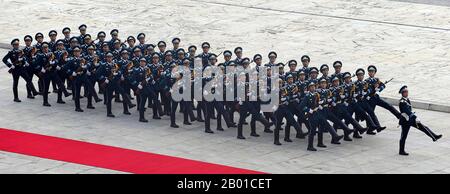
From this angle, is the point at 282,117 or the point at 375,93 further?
the point at 375,93

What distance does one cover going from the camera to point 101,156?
29797 mm

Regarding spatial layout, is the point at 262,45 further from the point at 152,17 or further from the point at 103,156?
the point at 103,156

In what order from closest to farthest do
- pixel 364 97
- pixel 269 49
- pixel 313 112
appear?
1. pixel 313 112
2. pixel 364 97
3. pixel 269 49

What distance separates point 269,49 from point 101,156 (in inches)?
419

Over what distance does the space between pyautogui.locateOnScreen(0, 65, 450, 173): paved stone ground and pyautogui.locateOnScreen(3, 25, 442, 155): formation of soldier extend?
33cm

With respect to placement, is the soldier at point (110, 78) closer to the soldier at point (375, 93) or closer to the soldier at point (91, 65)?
the soldier at point (91, 65)

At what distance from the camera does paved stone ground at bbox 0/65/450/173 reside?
95.3 ft

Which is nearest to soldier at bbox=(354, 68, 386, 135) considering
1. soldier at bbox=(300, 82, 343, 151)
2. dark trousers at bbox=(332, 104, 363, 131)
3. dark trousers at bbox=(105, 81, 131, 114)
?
dark trousers at bbox=(332, 104, 363, 131)

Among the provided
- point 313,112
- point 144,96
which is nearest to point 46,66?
point 144,96

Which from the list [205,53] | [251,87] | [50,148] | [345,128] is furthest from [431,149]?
[50,148]

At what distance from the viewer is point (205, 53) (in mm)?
33688

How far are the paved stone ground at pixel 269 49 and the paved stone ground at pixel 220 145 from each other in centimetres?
2

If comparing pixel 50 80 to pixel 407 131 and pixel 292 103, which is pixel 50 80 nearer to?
pixel 292 103

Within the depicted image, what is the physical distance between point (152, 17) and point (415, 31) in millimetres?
8354
